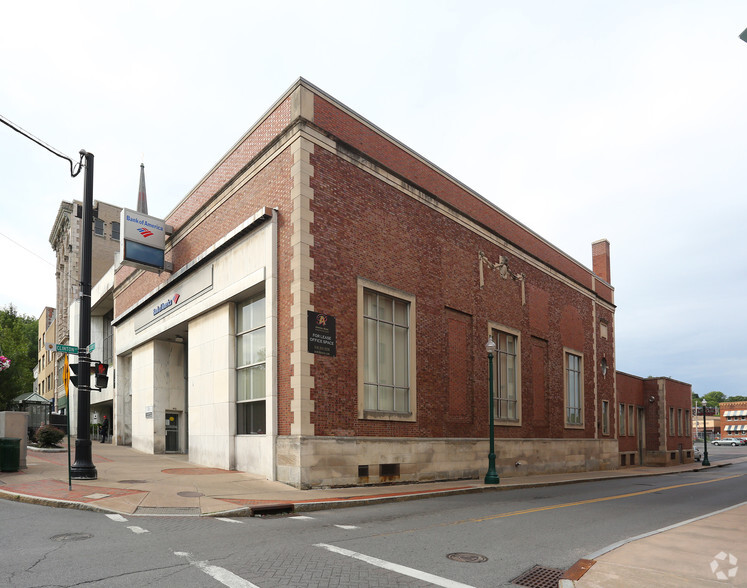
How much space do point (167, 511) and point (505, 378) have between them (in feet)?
59.8

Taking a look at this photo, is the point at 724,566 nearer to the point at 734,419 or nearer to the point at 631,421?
the point at 631,421

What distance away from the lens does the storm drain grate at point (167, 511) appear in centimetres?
1112

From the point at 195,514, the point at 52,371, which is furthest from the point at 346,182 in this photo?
the point at 52,371

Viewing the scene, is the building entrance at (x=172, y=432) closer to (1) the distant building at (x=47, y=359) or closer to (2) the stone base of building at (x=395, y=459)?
(2) the stone base of building at (x=395, y=459)

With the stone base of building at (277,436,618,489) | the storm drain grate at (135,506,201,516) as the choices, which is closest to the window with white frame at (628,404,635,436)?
the stone base of building at (277,436,618,489)

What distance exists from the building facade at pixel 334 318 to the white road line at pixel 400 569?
7464 millimetres

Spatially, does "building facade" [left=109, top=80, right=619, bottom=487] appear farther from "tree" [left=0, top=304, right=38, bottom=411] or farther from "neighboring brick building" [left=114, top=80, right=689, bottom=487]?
"tree" [left=0, top=304, right=38, bottom=411]

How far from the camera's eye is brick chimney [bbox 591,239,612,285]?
A: 137ft

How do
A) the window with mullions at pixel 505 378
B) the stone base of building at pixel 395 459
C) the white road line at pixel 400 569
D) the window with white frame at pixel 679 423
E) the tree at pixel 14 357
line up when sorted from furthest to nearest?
the window with white frame at pixel 679 423, the tree at pixel 14 357, the window with mullions at pixel 505 378, the stone base of building at pixel 395 459, the white road line at pixel 400 569

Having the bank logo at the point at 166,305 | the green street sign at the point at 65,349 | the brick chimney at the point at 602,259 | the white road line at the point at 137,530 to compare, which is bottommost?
the white road line at the point at 137,530

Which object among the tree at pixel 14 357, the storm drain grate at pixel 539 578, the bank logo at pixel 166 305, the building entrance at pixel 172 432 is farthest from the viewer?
the tree at pixel 14 357

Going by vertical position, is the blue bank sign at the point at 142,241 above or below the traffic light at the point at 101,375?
above

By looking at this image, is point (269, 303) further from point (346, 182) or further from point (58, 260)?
point (58, 260)

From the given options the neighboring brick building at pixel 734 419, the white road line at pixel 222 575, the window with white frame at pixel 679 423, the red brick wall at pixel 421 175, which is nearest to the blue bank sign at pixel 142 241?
the red brick wall at pixel 421 175
